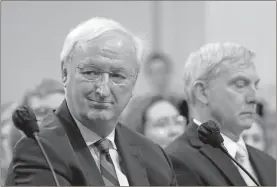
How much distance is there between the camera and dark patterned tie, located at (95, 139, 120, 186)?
1.37 meters

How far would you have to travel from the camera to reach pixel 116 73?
136 cm

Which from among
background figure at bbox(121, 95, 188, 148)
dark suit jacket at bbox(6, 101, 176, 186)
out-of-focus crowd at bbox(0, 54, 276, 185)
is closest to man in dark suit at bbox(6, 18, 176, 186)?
dark suit jacket at bbox(6, 101, 176, 186)

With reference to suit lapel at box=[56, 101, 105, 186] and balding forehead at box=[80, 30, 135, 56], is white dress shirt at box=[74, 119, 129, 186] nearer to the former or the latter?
suit lapel at box=[56, 101, 105, 186]

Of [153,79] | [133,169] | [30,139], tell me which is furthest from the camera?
[153,79]

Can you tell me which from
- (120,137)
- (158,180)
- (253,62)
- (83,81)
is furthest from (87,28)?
(253,62)

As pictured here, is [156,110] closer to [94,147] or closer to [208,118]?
[208,118]

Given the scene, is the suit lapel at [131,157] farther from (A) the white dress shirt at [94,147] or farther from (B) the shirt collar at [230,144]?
(B) the shirt collar at [230,144]

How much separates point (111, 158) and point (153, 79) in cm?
56

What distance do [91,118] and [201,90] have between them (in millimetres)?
440

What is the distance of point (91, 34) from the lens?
134 cm

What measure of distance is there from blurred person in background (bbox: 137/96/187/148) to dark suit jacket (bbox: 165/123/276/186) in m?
0.11

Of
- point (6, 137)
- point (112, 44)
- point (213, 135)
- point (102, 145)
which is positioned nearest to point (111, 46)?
point (112, 44)

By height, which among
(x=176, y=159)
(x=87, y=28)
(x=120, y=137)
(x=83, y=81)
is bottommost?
(x=176, y=159)

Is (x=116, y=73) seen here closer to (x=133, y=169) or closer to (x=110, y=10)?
(x=133, y=169)
